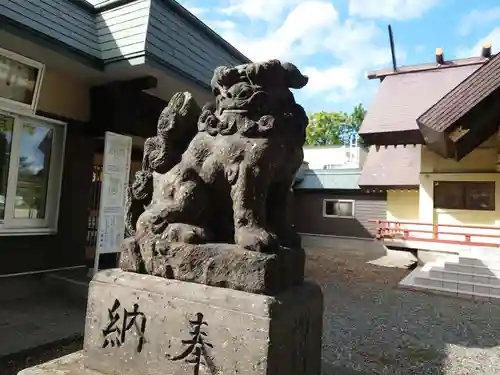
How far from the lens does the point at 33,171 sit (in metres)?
4.44

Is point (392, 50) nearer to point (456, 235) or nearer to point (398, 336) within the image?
point (456, 235)

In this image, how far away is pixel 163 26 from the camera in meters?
4.26

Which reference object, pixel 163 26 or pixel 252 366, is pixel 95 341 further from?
pixel 163 26

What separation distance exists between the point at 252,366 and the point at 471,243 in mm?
8641

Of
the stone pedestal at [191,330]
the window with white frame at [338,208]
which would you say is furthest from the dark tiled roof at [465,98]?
the window with white frame at [338,208]

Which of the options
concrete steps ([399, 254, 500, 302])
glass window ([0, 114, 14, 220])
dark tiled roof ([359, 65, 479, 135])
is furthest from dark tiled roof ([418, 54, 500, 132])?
glass window ([0, 114, 14, 220])

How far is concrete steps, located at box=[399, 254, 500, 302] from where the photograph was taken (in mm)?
5953

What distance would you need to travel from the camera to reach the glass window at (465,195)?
907 cm

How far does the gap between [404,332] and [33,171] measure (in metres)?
4.70

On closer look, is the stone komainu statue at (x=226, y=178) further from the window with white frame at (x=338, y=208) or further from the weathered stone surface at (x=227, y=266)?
the window with white frame at (x=338, y=208)

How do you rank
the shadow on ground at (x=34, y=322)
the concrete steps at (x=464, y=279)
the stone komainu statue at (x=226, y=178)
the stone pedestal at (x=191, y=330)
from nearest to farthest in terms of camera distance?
the stone pedestal at (x=191, y=330) < the stone komainu statue at (x=226, y=178) < the shadow on ground at (x=34, y=322) < the concrete steps at (x=464, y=279)

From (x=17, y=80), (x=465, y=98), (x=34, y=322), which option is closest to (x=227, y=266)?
(x=34, y=322)

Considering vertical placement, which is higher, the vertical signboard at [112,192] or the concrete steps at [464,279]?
the vertical signboard at [112,192]

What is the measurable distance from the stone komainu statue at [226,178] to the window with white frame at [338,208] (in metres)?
13.2
